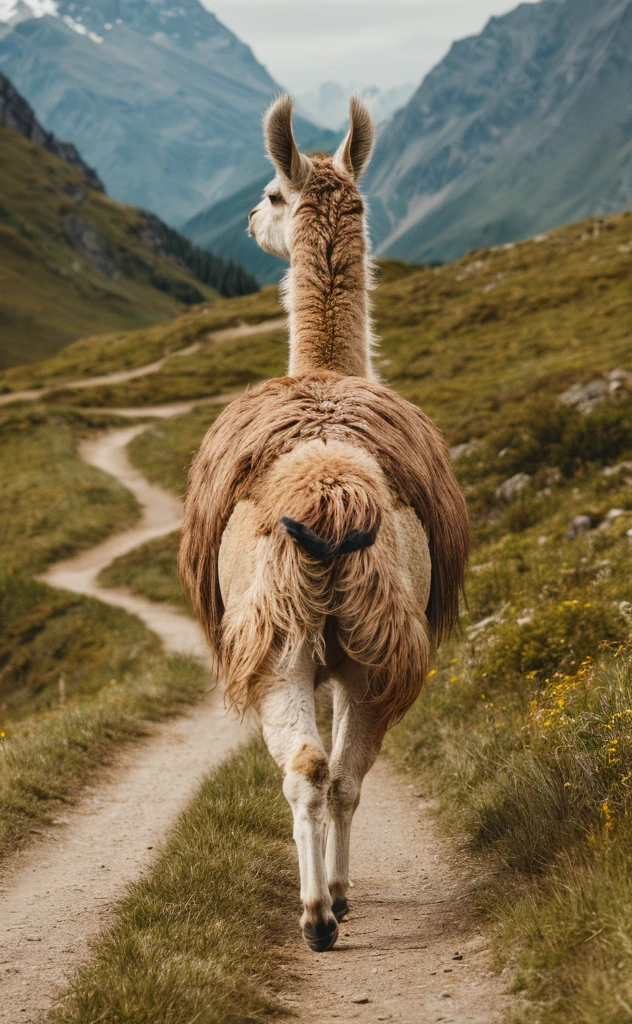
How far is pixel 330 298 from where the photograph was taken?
6.37 metres

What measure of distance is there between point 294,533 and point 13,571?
20.9m

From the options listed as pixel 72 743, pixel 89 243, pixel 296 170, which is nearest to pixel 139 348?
pixel 72 743

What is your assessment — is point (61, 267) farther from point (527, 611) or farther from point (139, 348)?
point (527, 611)

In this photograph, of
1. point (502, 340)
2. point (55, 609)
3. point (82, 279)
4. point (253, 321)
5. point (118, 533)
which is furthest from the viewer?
point (82, 279)

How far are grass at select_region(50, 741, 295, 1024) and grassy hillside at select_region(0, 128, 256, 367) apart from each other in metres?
106

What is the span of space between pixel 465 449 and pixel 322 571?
14.6m

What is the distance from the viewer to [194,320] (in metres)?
74.4

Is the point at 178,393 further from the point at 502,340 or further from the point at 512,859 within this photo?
the point at 512,859

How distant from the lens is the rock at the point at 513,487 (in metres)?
14.7

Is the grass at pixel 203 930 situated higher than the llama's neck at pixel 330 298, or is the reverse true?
the llama's neck at pixel 330 298

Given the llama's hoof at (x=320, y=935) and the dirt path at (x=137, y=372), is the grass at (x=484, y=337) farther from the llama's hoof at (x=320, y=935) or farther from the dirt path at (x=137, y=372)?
the llama's hoof at (x=320, y=935)

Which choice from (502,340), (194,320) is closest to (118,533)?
(502,340)

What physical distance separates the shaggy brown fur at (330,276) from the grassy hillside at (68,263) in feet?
342

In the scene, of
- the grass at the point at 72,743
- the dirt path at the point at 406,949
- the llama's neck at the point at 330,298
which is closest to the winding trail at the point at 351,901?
the dirt path at the point at 406,949
